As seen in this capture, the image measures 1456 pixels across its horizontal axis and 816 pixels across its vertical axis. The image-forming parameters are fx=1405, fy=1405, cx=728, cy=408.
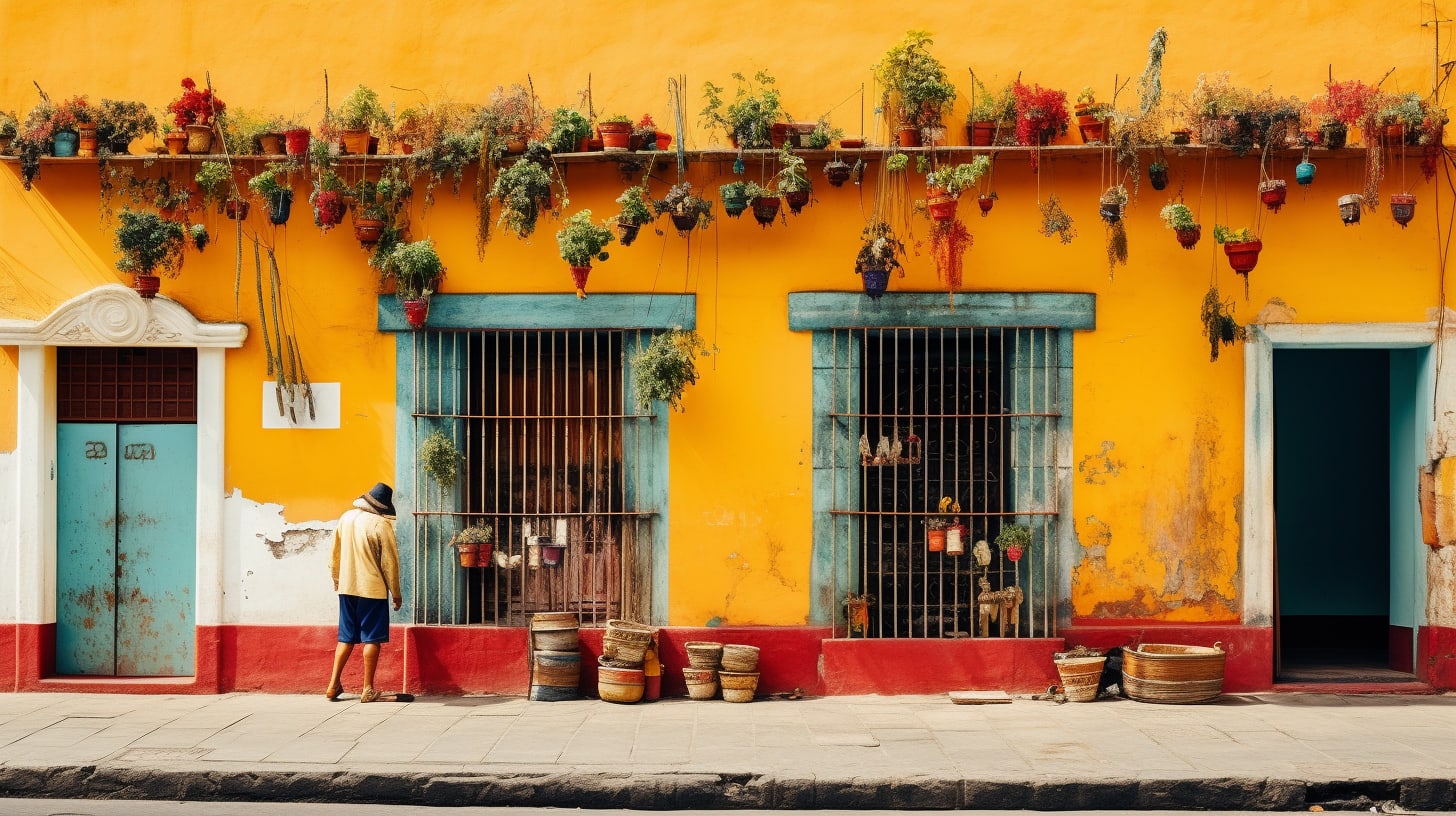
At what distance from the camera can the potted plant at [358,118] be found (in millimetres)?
10250

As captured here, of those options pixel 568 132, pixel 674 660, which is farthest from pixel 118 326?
pixel 674 660

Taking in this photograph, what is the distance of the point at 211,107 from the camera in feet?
33.9

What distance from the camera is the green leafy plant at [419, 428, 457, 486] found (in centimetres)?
1017

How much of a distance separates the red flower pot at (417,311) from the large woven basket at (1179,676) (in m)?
5.64

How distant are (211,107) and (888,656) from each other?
20.9 ft

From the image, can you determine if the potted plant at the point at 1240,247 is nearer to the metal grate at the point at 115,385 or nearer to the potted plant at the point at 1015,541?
the potted plant at the point at 1015,541

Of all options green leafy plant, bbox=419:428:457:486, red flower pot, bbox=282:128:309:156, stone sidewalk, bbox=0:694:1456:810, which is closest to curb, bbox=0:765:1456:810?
stone sidewalk, bbox=0:694:1456:810

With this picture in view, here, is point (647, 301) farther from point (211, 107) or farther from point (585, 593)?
point (211, 107)

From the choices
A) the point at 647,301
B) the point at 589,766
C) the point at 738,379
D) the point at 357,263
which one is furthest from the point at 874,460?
the point at 357,263

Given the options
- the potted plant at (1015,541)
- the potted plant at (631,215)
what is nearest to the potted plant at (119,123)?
the potted plant at (631,215)

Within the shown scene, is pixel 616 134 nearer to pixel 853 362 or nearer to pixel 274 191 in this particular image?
pixel 853 362

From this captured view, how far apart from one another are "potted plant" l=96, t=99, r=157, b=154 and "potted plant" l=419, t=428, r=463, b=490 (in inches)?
123

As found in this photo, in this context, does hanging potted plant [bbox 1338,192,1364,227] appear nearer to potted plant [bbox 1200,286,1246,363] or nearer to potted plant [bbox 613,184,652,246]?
potted plant [bbox 1200,286,1246,363]

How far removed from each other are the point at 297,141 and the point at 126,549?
131 inches
